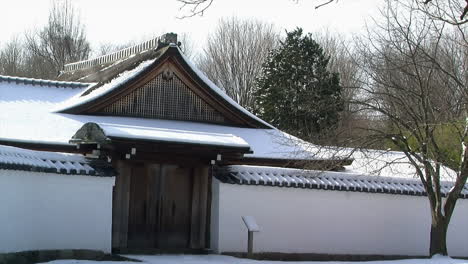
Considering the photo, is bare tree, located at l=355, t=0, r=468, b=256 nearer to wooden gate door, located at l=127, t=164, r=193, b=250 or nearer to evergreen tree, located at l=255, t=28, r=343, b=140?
wooden gate door, located at l=127, t=164, r=193, b=250

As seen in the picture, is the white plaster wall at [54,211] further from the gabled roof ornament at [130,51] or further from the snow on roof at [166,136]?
the gabled roof ornament at [130,51]

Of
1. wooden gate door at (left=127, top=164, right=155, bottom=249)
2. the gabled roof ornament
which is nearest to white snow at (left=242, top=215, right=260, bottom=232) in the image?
wooden gate door at (left=127, top=164, right=155, bottom=249)

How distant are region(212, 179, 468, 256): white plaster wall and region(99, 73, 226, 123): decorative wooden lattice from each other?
508cm

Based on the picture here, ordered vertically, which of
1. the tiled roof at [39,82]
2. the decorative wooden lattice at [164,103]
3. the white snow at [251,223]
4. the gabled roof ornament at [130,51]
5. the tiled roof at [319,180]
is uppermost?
the gabled roof ornament at [130,51]

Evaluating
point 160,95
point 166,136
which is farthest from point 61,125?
point 166,136

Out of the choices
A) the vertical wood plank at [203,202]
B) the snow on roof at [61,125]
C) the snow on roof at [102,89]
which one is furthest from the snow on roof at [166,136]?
the snow on roof at [102,89]

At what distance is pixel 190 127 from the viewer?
21.5m

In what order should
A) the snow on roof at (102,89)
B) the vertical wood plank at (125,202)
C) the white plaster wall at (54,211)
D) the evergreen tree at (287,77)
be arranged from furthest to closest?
the evergreen tree at (287,77), the snow on roof at (102,89), the vertical wood plank at (125,202), the white plaster wall at (54,211)

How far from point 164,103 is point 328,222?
6.20 m

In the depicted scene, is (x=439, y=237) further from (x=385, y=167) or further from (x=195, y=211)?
(x=195, y=211)

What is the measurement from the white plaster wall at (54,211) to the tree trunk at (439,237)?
299 inches

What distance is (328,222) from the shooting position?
60.2 feet

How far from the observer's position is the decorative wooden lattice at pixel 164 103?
21.6m

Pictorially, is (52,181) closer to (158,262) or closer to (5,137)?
(158,262)
